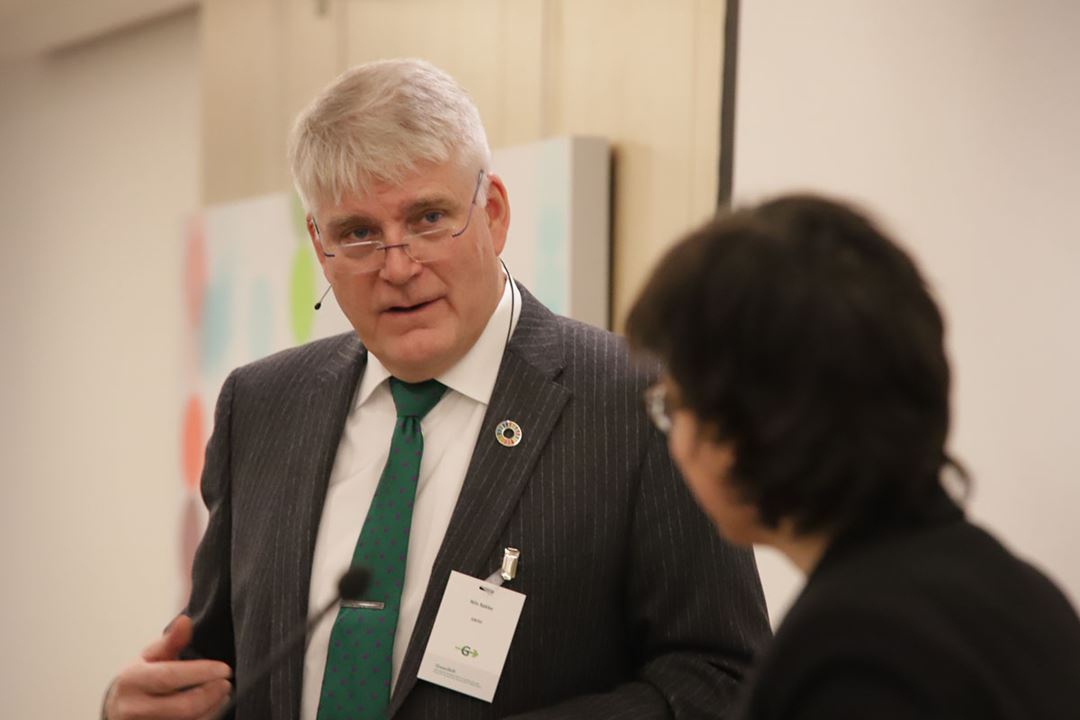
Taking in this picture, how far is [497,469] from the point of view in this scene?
68.4 inches

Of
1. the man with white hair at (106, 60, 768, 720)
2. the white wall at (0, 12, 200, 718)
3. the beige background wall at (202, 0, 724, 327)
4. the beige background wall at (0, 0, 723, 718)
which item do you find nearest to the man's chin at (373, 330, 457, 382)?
the man with white hair at (106, 60, 768, 720)

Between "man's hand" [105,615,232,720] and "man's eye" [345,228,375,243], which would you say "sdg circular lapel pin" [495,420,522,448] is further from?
"man's hand" [105,615,232,720]

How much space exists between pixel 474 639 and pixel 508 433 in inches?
10.8

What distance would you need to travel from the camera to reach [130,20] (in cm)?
591

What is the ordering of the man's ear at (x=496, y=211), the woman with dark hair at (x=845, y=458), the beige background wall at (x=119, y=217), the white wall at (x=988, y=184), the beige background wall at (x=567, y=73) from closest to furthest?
1. the woman with dark hair at (x=845, y=458)
2. the man's ear at (x=496, y=211)
3. the white wall at (x=988, y=184)
4. the beige background wall at (x=567, y=73)
5. the beige background wall at (x=119, y=217)

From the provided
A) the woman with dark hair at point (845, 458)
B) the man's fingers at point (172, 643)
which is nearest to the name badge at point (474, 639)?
the man's fingers at point (172, 643)

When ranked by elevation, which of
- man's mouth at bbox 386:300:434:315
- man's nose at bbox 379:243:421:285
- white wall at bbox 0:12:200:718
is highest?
man's nose at bbox 379:243:421:285

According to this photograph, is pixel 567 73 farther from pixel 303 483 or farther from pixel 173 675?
pixel 173 675

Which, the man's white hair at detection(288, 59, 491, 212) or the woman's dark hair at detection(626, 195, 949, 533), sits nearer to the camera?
the woman's dark hair at detection(626, 195, 949, 533)

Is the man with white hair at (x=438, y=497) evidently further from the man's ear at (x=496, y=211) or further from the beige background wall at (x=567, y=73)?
the beige background wall at (x=567, y=73)

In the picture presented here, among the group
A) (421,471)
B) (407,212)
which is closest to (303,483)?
(421,471)

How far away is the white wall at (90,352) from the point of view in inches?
230

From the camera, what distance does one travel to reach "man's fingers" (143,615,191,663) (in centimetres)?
165

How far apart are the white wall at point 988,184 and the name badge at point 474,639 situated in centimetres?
94
